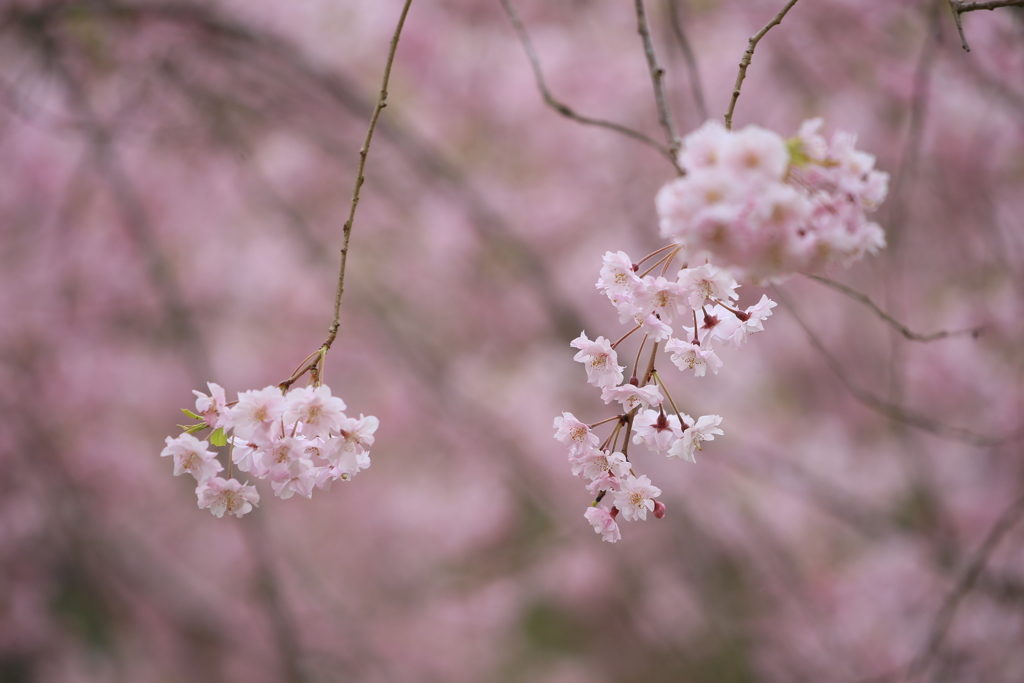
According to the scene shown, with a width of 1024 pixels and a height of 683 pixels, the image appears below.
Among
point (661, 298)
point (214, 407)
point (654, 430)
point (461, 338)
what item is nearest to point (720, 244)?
point (661, 298)

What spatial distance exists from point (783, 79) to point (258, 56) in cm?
202

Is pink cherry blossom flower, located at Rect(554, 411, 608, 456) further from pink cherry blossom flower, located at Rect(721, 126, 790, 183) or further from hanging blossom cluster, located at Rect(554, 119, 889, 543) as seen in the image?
pink cherry blossom flower, located at Rect(721, 126, 790, 183)

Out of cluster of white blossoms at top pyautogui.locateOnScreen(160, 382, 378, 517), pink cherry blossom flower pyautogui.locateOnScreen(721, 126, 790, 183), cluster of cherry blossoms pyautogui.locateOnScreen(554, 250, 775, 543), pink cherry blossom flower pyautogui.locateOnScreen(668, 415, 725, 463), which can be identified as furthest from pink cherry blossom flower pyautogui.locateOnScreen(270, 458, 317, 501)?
pink cherry blossom flower pyautogui.locateOnScreen(721, 126, 790, 183)

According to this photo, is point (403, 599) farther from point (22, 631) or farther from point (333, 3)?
point (333, 3)

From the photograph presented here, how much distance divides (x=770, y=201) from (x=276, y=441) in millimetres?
470

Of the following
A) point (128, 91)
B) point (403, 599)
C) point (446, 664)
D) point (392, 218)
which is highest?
point (392, 218)

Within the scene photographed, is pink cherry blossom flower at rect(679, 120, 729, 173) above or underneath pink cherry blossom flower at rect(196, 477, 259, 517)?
above

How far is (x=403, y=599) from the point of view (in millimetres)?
4359

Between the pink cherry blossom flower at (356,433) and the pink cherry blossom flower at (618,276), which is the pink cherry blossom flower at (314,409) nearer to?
the pink cherry blossom flower at (356,433)

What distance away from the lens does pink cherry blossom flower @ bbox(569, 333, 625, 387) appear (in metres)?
0.69

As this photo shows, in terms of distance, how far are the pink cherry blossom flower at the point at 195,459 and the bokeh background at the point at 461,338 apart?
3.81ft

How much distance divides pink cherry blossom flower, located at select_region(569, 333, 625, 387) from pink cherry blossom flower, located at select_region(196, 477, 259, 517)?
1.18ft

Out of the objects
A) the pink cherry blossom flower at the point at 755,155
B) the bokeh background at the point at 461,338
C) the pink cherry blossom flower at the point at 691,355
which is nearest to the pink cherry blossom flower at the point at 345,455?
the pink cherry blossom flower at the point at 691,355

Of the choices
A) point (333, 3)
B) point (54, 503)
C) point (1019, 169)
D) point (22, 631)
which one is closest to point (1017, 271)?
point (1019, 169)
